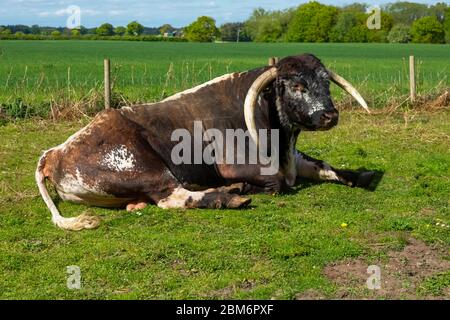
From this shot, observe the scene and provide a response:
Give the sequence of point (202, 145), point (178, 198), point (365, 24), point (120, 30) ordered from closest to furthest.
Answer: point (178, 198) < point (202, 145) < point (365, 24) < point (120, 30)

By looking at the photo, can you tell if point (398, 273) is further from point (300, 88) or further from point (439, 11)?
point (439, 11)

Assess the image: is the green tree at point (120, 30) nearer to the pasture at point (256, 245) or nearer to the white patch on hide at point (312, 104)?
the pasture at point (256, 245)

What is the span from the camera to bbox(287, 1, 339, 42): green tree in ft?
320

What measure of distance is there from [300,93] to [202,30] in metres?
116

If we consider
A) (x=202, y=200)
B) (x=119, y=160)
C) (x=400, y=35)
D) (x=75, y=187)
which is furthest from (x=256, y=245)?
(x=400, y=35)

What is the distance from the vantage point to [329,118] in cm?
829

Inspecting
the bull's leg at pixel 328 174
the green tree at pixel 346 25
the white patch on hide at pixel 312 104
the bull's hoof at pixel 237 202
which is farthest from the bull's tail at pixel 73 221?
the green tree at pixel 346 25

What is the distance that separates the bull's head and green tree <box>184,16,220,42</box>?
11305cm

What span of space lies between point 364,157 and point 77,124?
665 cm

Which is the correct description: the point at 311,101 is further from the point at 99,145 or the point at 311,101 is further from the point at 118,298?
the point at 118,298

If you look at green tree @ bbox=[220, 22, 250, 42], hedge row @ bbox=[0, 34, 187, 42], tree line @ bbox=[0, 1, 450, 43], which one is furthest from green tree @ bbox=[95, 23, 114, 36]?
green tree @ bbox=[220, 22, 250, 42]

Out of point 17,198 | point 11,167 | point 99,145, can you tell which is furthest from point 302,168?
point 11,167

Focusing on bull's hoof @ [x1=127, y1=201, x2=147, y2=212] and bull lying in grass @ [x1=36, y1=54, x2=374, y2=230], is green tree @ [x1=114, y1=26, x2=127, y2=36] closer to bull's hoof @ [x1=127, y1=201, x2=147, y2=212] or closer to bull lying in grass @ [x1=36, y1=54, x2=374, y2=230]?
bull lying in grass @ [x1=36, y1=54, x2=374, y2=230]

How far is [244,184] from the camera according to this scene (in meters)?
8.85
